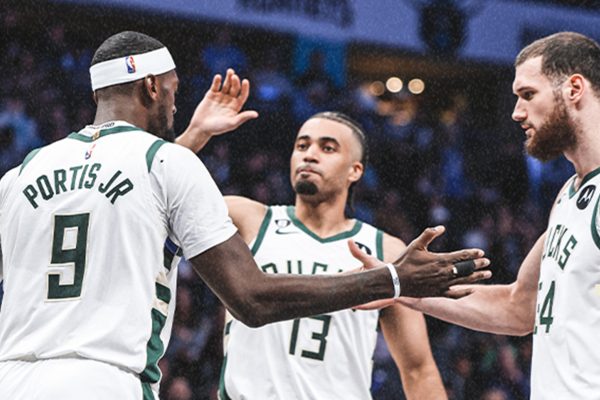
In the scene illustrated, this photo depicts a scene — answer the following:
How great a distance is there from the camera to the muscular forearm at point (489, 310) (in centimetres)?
435

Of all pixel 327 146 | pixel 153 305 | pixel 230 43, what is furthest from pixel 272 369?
pixel 230 43

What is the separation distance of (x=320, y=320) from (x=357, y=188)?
25.5 feet

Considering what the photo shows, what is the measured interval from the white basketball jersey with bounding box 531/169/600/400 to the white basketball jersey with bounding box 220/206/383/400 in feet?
4.99

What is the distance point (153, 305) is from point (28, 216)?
1.65ft

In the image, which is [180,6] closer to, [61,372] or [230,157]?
[230,157]

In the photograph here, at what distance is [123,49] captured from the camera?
3.52m

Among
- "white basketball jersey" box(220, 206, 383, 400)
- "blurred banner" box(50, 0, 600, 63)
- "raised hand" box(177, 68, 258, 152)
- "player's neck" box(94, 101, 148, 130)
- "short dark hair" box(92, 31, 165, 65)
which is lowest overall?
"white basketball jersey" box(220, 206, 383, 400)

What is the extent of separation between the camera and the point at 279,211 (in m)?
5.71

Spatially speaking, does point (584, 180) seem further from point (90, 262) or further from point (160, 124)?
point (90, 262)

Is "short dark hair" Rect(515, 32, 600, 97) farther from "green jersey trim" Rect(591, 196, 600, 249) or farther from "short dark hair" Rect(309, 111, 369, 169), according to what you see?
"short dark hair" Rect(309, 111, 369, 169)

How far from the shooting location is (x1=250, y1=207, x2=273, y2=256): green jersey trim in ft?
17.7

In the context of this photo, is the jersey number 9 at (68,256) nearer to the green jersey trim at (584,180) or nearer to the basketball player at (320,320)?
the green jersey trim at (584,180)

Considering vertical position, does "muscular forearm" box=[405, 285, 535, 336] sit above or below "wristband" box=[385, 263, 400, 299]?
below

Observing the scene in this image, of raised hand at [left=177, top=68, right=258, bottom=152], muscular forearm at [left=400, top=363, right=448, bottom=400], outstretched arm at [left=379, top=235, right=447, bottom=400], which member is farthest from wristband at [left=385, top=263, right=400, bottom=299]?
muscular forearm at [left=400, top=363, right=448, bottom=400]
